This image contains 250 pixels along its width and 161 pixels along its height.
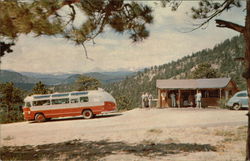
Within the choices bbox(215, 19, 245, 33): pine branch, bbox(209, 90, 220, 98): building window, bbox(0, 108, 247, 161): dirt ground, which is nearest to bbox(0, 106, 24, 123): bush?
bbox(0, 108, 247, 161): dirt ground

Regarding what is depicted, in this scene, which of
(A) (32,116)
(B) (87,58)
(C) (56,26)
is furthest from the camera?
(A) (32,116)

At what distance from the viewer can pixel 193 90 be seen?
40719 millimetres

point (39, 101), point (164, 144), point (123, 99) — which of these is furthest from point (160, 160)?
point (123, 99)

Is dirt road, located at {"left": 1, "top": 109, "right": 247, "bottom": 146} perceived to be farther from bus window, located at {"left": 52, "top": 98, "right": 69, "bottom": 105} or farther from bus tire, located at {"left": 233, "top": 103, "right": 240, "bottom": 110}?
bus tire, located at {"left": 233, "top": 103, "right": 240, "bottom": 110}

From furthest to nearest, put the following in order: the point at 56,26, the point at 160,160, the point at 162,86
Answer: the point at 162,86, the point at 160,160, the point at 56,26

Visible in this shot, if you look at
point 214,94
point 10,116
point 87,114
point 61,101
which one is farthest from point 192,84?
point 10,116

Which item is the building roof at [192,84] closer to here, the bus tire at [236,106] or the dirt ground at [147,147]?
the bus tire at [236,106]

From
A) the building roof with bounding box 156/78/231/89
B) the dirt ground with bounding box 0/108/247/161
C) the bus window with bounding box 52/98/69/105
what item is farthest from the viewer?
the building roof with bounding box 156/78/231/89

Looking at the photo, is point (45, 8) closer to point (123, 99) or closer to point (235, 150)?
point (235, 150)

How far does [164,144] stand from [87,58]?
14.2 feet

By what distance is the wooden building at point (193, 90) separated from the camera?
37969 mm

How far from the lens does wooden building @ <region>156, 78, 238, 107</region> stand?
38.0m

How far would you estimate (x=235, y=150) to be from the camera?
9086 mm

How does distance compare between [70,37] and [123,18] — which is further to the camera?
[123,18]
